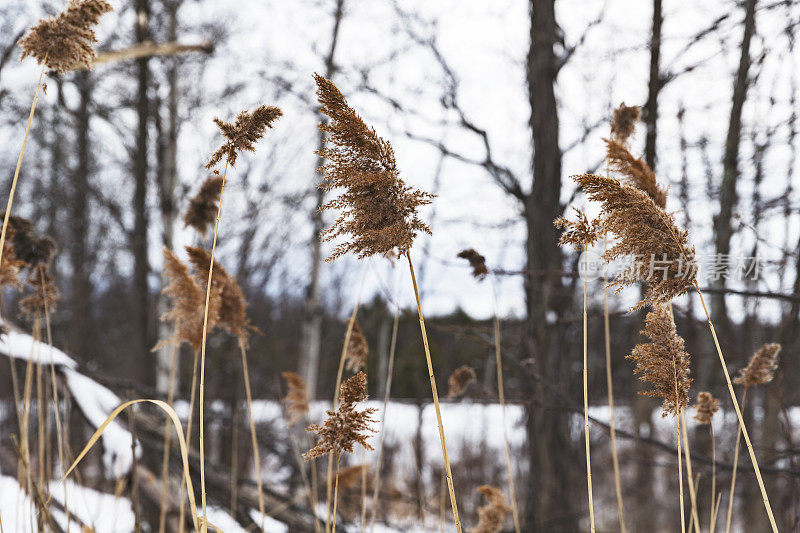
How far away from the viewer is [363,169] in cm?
103

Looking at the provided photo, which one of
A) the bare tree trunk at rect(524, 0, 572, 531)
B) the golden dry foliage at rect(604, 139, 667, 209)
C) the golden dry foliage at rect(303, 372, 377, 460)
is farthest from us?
the bare tree trunk at rect(524, 0, 572, 531)

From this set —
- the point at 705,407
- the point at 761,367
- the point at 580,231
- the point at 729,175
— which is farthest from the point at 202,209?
the point at 729,175

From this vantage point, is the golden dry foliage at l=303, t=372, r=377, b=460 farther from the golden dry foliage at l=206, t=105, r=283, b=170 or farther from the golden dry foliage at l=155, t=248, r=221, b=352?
the golden dry foliage at l=155, t=248, r=221, b=352

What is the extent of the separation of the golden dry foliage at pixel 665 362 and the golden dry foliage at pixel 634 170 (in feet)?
1.79

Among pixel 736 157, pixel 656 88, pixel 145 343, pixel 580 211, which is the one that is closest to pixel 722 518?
pixel 736 157

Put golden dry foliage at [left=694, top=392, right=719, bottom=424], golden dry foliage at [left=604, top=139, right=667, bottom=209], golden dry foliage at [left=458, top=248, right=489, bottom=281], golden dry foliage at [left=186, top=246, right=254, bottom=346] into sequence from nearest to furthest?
golden dry foliage at [left=694, top=392, right=719, bottom=424] < golden dry foliage at [left=604, top=139, right=667, bottom=209] < golden dry foliage at [left=186, top=246, right=254, bottom=346] < golden dry foliage at [left=458, top=248, right=489, bottom=281]

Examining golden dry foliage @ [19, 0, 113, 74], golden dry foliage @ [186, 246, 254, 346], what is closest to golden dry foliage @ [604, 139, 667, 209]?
golden dry foliage @ [186, 246, 254, 346]

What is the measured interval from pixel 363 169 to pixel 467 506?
9.68 m

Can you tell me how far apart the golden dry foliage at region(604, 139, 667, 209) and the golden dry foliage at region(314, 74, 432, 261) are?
90 cm

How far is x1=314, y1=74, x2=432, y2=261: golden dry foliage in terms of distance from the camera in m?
1.01

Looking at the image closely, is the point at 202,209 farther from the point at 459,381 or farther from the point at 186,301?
the point at 459,381

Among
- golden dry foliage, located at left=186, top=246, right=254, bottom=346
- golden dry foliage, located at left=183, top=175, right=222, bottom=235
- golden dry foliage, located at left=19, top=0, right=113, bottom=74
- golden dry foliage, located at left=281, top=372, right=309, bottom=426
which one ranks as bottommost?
golden dry foliage, located at left=281, top=372, right=309, bottom=426

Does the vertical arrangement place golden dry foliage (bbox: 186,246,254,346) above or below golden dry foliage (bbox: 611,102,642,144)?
below

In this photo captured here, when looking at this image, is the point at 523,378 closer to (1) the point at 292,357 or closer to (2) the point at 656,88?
(2) the point at 656,88
